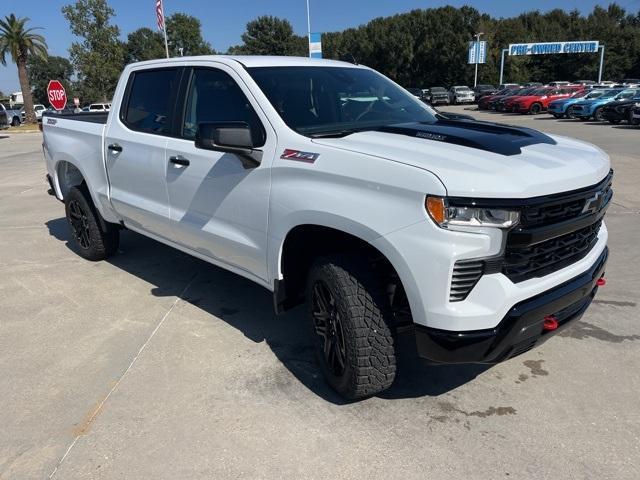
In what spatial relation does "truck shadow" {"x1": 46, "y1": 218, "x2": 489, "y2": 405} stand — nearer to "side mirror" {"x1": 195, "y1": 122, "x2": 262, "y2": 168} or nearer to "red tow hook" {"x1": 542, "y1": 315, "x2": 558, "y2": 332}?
"red tow hook" {"x1": 542, "y1": 315, "x2": 558, "y2": 332}

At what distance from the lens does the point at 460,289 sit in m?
2.39

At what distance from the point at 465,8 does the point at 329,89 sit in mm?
73555

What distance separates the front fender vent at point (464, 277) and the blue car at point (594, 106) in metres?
25.5

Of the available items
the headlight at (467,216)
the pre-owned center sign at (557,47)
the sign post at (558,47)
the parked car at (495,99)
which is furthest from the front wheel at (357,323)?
the pre-owned center sign at (557,47)

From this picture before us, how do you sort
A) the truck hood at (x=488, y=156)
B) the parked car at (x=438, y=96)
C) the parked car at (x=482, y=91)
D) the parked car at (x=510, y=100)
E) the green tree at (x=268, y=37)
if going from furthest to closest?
the green tree at (x=268, y=37)
the parked car at (x=438, y=96)
the parked car at (x=482, y=91)
the parked car at (x=510, y=100)
the truck hood at (x=488, y=156)

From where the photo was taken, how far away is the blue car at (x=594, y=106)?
82.3 ft

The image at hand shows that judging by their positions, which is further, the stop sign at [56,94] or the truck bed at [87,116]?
the stop sign at [56,94]

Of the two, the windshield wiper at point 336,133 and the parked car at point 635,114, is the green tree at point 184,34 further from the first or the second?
the windshield wiper at point 336,133

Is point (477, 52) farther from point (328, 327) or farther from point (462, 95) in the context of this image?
point (328, 327)

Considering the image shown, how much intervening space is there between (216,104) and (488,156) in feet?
6.39

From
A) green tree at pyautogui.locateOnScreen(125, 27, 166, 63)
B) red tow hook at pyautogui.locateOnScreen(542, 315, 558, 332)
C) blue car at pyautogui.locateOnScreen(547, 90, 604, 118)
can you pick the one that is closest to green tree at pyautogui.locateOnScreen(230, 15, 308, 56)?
green tree at pyautogui.locateOnScreen(125, 27, 166, 63)

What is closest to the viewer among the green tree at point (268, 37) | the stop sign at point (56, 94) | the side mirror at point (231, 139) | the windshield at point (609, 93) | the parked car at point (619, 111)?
the side mirror at point (231, 139)

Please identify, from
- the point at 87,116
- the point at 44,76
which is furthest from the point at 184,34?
the point at 87,116

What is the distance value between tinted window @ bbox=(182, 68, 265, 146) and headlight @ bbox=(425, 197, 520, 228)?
4.19ft
